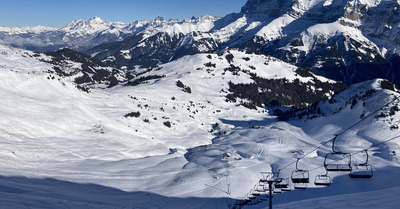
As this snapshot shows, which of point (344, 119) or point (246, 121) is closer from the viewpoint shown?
point (344, 119)

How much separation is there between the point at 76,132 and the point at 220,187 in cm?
3316

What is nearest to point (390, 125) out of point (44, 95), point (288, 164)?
point (288, 164)

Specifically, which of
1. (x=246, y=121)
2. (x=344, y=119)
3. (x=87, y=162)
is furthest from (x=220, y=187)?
(x=246, y=121)

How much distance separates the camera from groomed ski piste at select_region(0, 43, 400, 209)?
37.7 metres

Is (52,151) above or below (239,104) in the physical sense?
below

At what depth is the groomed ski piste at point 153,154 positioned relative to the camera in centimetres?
3766

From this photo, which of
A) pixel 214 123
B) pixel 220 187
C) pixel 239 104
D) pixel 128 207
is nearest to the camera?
pixel 128 207

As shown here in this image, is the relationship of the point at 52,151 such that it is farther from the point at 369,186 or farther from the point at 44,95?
the point at 369,186

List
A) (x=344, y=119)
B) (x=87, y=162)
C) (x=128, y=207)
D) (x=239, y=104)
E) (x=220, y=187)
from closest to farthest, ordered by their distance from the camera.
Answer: (x=128, y=207) < (x=220, y=187) < (x=87, y=162) < (x=344, y=119) < (x=239, y=104)

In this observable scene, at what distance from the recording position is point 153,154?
220ft

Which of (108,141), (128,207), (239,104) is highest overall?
(239,104)

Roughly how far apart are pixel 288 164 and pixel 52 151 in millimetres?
40978

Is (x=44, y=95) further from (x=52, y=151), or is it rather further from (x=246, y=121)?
(x=246, y=121)

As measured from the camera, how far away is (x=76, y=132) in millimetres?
65750
